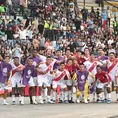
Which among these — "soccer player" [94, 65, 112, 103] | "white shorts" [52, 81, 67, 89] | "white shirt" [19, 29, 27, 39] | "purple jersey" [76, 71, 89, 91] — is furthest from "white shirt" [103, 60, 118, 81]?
"white shirt" [19, 29, 27, 39]

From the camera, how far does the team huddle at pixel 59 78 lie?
2053 centimetres

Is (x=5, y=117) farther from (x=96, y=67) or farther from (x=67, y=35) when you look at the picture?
(x=67, y=35)

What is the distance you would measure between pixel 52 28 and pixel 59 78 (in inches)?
570

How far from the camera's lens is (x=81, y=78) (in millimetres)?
20891

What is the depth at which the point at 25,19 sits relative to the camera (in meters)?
34.7

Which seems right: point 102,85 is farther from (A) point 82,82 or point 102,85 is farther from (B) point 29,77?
(B) point 29,77

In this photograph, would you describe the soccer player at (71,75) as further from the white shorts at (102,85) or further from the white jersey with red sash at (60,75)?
the white shorts at (102,85)

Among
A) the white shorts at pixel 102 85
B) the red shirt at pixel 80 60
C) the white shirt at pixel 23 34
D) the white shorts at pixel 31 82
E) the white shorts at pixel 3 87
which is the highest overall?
the white shirt at pixel 23 34

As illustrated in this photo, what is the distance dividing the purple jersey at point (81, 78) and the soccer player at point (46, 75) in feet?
3.27

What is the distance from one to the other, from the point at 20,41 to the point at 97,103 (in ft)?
37.5

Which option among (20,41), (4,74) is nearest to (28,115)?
(4,74)

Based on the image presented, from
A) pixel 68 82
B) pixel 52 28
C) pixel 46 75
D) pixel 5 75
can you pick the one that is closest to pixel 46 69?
pixel 46 75

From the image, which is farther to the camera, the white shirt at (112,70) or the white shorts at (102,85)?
the white shirt at (112,70)

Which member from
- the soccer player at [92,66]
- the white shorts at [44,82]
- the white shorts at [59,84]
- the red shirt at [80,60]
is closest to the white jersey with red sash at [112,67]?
the soccer player at [92,66]
